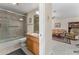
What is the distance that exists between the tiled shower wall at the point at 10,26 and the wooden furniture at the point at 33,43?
0.13 meters

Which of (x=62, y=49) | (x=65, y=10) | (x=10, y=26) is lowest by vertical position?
(x=62, y=49)

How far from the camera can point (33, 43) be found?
159 cm

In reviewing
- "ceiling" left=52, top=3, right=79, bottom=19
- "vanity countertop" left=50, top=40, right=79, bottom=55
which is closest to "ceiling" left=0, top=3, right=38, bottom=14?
"ceiling" left=52, top=3, right=79, bottom=19

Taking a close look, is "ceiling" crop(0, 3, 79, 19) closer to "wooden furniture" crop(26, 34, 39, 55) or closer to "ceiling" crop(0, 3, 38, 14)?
"ceiling" crop(0, 3, 38, 14)

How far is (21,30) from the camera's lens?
5.04 feet

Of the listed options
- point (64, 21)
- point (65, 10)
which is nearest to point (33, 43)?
point (64, 21)

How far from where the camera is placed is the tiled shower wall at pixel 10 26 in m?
1.46

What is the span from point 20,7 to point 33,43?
553 millimetres

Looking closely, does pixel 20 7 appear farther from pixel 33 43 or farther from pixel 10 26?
pixel 33 43

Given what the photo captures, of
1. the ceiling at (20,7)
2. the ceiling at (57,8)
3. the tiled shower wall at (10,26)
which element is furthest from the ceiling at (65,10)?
the tiled shower wall at (10,26)

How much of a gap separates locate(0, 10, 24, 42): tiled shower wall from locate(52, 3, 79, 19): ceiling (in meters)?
0.53

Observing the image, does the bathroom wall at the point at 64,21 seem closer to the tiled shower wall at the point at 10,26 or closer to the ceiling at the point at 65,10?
the ceiling at the point at 65,10

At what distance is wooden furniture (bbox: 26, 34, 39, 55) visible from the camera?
1.52 metres
